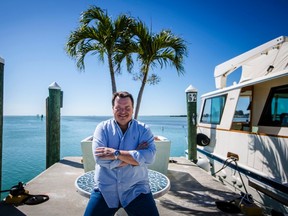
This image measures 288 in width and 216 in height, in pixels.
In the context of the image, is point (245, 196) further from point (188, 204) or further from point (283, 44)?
point (283, 44)

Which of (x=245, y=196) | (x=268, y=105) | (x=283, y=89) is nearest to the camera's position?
(x=245, y=196)

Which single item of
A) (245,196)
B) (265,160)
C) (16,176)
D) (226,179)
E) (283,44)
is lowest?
(16,176)

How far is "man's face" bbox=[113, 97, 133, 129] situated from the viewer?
226 cm

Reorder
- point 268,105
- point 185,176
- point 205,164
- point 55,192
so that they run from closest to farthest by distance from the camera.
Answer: point 55,192
point 268,105
point 185,176
point 205,164

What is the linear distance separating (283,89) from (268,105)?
0.51m

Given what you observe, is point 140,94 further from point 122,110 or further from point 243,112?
point 122,110

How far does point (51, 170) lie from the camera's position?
224 inches

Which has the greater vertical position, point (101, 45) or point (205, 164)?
point (101, 45)

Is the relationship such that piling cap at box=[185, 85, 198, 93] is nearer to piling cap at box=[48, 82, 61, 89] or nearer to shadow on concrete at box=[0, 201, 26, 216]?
piling cap at box=[48, 82, 61, 89]

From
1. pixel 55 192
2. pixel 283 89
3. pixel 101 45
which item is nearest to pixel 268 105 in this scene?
pixel 283 89

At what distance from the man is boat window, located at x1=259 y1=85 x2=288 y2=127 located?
142 inches

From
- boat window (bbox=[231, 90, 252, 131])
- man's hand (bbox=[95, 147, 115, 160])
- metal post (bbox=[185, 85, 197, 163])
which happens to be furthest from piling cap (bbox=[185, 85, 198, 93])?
man's hand (bbox=[95, 147, 115, 160])

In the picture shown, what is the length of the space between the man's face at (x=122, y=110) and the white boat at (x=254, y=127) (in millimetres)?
2926

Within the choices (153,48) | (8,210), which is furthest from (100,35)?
(8,210)
